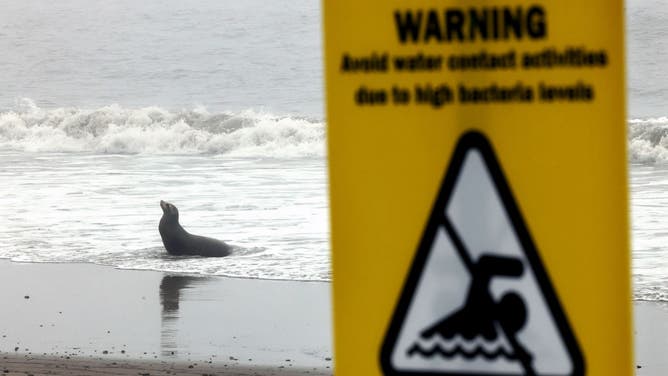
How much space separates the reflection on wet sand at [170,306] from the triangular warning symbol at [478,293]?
688 centimetres

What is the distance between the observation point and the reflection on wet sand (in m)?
8.10

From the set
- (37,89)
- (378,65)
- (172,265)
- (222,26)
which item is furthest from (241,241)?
(222,26)

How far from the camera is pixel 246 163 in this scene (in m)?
25.3

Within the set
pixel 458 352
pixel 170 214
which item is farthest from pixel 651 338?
pixel 458 352

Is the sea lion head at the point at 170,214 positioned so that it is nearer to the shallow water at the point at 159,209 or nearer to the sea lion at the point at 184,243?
the sea lion at the point at 184,243

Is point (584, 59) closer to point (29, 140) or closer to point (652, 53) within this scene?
point (29, 140)

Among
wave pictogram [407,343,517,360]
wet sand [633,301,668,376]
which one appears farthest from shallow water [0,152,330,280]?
wave pictogram [407,343,517,360]

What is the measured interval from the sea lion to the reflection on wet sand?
1.55 m

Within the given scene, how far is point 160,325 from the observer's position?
8.86m

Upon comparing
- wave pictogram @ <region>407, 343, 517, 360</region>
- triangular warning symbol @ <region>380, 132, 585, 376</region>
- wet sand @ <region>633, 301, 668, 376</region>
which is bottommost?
wet sand @ <region>633, 301, 668, 376</region>

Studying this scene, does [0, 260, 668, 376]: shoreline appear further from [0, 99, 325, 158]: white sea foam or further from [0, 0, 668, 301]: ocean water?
[0, 99, 325, 158]: white sea foam

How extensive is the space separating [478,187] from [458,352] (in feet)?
0.53

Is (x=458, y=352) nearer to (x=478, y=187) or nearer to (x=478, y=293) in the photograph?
(x=478, y=293)

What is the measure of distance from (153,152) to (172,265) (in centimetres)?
1607
